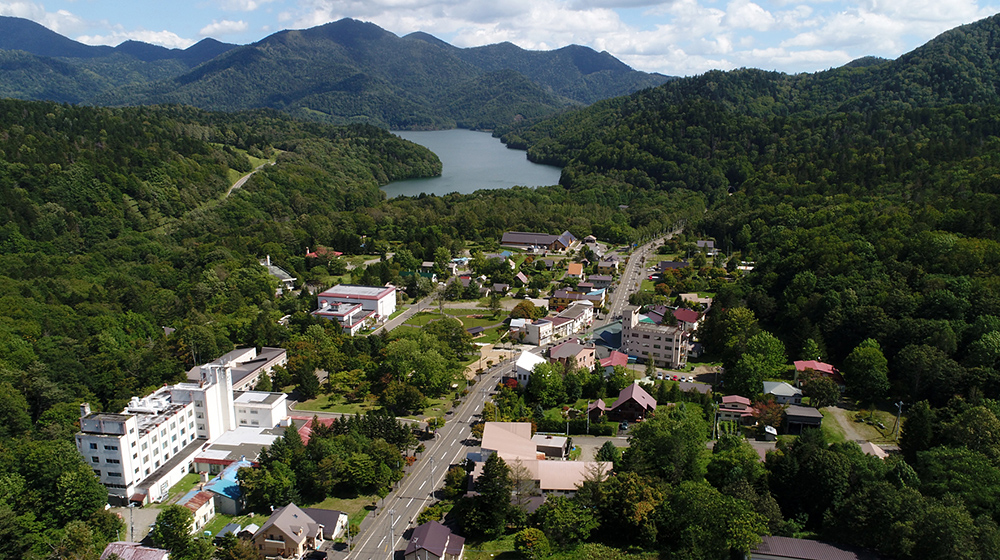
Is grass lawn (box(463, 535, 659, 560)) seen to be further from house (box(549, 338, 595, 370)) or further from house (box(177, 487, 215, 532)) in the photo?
house (box(549, 338, 595, 370))

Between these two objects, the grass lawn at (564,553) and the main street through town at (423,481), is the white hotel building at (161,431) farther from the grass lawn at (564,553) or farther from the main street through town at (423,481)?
the grass lawn at (564,553)

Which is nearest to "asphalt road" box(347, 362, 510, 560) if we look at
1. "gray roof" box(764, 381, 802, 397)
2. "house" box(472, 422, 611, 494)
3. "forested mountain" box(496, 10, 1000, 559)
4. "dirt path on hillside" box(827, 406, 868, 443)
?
"house" box(472, 422, 611, 494)

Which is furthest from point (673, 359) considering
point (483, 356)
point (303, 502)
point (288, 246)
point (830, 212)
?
point (288, 246)

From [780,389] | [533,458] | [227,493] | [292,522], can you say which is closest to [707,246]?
[780,389]

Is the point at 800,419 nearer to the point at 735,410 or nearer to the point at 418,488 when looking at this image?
the point at 735,410

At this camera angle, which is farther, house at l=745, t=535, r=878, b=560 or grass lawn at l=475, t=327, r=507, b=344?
grass lawn at l=475, t=327, r=507, b=344

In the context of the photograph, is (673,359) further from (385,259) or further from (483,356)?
(385,259)
